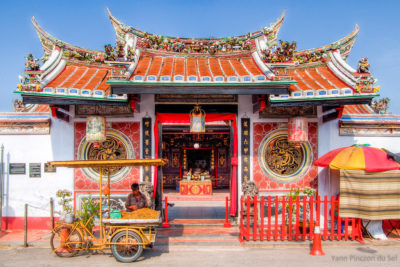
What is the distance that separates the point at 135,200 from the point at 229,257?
111 inches

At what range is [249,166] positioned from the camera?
9.77 meters

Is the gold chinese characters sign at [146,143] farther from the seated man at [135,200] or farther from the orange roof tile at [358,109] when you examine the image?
the orange roof tile at [358,109]

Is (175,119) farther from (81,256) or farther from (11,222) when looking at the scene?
(11,222)

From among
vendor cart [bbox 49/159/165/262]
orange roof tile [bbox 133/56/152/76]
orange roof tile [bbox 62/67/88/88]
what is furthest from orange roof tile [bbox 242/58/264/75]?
orange roof tile [bbox 62/67/88/88]

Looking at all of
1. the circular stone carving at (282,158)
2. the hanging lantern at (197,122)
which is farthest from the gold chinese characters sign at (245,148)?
the hanging lantern at (197,122)

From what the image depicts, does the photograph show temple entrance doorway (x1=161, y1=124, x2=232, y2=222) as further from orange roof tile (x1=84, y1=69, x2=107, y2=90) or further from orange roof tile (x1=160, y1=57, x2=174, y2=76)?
orange roof tile (x1=84, y1=69, x2=107, y2=90)

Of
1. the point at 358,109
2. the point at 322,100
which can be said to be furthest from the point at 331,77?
the point at 358,109

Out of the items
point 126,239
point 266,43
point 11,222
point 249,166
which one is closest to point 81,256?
point 126,239

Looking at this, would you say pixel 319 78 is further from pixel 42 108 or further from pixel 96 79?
pixel 42 108

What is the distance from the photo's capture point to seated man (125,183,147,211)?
787 centimetres

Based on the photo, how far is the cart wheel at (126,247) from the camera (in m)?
6.83

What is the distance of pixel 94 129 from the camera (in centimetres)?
904

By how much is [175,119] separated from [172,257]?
4365 mm

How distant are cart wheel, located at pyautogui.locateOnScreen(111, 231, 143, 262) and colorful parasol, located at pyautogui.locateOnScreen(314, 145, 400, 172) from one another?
18.1 feet
